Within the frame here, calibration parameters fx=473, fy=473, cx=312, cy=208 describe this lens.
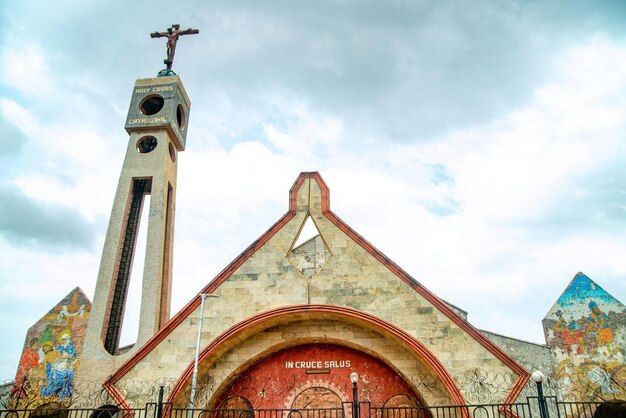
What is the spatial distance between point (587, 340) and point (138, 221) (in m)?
20.5

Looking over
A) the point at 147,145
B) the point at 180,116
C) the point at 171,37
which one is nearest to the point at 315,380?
the point at 147,145

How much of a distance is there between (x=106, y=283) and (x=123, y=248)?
2333mm

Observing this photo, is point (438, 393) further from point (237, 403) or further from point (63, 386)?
point (63, 386)

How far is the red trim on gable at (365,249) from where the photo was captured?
15148 millimetres

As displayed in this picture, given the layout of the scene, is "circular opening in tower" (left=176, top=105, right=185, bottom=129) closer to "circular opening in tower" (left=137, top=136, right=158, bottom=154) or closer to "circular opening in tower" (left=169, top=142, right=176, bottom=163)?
"circular opening in tower" (left=169, top=142, right=176, bottom=163)

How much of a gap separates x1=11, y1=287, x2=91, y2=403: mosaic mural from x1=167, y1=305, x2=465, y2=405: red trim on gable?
5.61 m

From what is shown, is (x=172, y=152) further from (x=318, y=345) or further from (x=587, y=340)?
(x=587, y=340)

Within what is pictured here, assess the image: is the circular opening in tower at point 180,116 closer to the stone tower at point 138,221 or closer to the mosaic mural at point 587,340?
the stone tower at point 138,221

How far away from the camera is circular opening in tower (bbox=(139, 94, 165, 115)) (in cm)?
2615

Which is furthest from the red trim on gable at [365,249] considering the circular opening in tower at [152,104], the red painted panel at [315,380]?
the circular opening in tower at [152,104]

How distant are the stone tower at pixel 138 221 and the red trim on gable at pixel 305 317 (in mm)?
4156

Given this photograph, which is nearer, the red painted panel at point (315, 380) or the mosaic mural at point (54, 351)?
the red painted panel at point (315, 380)

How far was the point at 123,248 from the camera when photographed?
2300 cm

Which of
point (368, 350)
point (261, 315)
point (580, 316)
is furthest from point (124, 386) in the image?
point (580, 316)
